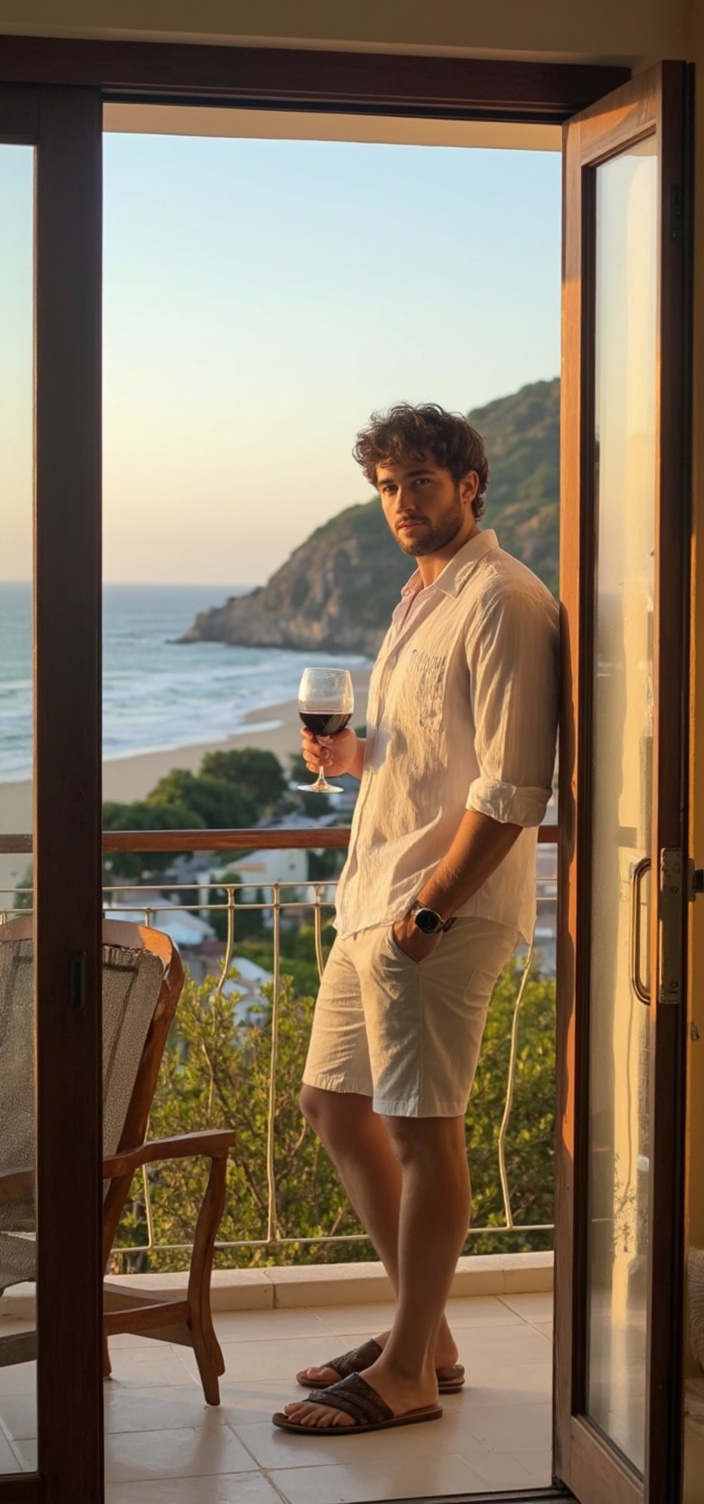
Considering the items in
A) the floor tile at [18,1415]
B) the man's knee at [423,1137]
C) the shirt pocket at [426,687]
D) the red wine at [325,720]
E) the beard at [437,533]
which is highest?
the beard at [437,533]

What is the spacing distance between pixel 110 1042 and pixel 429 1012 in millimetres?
691

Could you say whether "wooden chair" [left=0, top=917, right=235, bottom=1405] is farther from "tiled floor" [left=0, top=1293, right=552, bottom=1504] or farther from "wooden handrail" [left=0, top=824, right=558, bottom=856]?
"wooden handrail" [left=0, top=824, right=558, bottom=856]

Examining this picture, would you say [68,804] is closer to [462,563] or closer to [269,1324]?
[462,563]

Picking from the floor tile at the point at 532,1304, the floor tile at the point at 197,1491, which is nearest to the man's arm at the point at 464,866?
the floor tile at the point at 197,1491

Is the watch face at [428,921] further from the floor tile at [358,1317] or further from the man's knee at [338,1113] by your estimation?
the floor tile at [358,1317]

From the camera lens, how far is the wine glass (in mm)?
3342

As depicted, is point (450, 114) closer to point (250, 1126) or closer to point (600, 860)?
point (600, 860)

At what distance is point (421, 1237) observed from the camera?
3.20 metres

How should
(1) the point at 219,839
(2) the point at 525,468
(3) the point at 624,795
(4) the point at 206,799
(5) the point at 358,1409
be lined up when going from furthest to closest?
(4) the point at 206,799
(2) the point at 525,468
(1) the point at 219,839
(5) the point at 358,1409
(3) the point at 624,795

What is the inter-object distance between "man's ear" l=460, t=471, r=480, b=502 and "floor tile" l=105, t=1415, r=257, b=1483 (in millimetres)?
1898

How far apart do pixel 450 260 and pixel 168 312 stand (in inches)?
115

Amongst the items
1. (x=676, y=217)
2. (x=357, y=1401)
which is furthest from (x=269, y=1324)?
(x=676, y=217)

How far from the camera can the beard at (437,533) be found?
3342 mm

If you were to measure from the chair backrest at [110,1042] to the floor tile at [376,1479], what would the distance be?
0.60 metres
